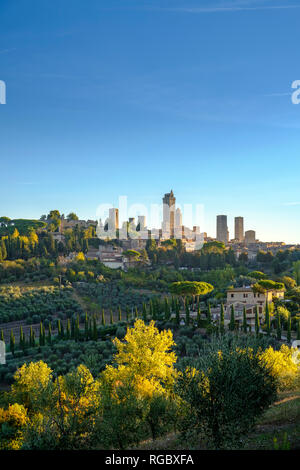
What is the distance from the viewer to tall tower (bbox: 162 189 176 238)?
145 m

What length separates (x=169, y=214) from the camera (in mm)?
151125

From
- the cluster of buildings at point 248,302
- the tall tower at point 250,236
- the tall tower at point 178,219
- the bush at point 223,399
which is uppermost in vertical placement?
the tall tower at point 178,219

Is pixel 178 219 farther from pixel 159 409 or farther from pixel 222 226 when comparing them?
pixel 159 409

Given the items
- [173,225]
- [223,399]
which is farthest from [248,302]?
[173,225]

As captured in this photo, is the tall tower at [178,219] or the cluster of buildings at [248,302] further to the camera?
the tall tower at [178,219]

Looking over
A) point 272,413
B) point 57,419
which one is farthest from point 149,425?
point 272,413

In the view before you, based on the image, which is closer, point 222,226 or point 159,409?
point 159,409

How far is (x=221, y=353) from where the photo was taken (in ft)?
46.0

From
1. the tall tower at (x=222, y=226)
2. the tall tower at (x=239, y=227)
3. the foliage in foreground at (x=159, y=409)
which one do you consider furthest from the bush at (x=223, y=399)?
the tall tower at (x=239, y=227)

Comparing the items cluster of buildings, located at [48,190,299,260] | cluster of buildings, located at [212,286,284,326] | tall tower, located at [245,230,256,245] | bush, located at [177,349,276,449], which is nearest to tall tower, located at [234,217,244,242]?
cluster of buildings, located at [48,190,299,260]

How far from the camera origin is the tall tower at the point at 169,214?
145m

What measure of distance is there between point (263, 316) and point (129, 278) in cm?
3094

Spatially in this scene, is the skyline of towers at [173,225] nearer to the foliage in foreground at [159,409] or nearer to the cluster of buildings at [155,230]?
the cluster of buildings at [155,230]

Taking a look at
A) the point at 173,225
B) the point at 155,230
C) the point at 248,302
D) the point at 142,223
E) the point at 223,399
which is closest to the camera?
the point at 223,399
